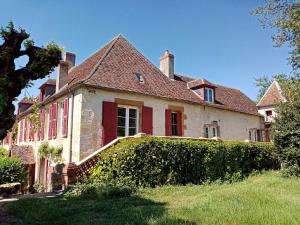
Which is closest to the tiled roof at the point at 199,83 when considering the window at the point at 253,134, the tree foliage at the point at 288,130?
the window at the point at 253,134

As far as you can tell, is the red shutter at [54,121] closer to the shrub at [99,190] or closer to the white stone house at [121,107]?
the white stone house at [121,107]

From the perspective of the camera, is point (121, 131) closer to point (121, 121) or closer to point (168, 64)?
point (121, 121)

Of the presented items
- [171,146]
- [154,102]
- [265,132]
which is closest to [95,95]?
[154,102]

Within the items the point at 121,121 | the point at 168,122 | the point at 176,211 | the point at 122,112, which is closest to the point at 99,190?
the point at 176,211

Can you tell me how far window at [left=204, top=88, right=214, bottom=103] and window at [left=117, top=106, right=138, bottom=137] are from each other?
5.82 m

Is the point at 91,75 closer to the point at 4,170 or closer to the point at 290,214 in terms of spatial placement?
the point at 4,170

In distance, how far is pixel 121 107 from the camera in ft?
47.1

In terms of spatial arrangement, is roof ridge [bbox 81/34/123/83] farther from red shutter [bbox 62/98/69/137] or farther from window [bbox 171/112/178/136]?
window [bbox 171/112/178/136]

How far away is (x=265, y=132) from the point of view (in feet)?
73.3

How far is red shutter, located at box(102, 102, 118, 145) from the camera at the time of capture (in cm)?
1342

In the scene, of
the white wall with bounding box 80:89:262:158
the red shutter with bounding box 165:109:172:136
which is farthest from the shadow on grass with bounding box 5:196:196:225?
the red shutter with bounding box 165:109:172:136

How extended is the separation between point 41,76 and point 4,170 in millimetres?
7862

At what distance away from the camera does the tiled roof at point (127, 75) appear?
14215 millimetres

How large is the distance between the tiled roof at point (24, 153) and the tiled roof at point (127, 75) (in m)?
5.46
